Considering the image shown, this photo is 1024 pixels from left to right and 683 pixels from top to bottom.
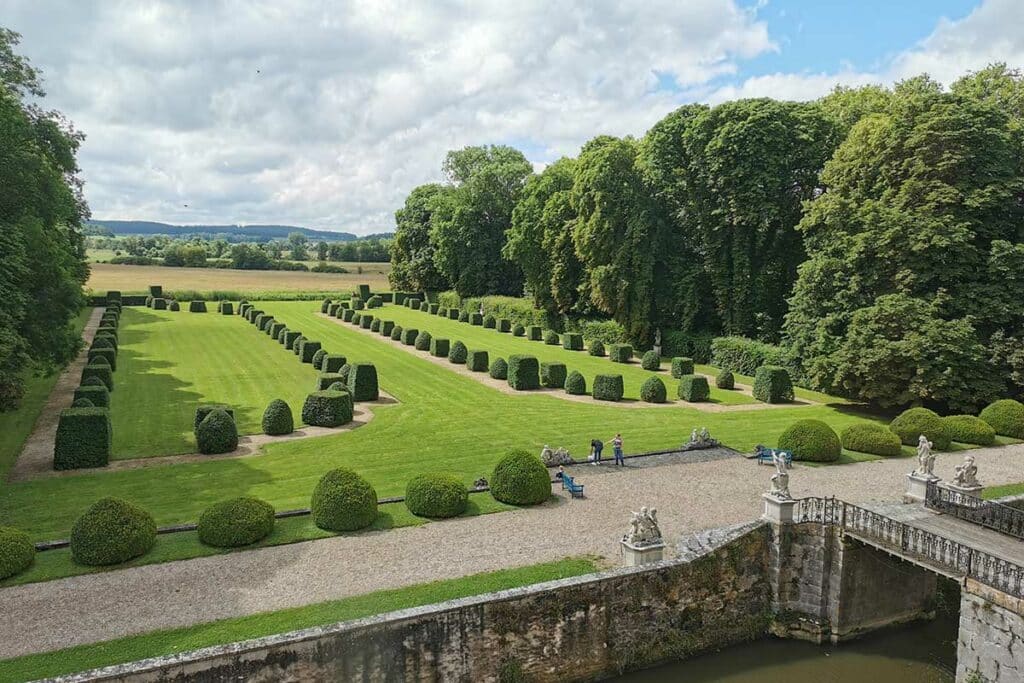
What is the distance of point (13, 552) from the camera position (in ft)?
45.2

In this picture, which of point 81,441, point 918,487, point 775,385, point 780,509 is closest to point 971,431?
point 775,385

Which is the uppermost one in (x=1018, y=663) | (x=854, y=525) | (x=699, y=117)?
(x=699, y=117)

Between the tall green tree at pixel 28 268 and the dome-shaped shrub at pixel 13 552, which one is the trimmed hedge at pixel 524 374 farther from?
the dome-shaped shrub at pixel 13 552

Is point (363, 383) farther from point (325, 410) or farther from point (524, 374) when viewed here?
point (524, 374)

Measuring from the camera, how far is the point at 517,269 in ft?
241

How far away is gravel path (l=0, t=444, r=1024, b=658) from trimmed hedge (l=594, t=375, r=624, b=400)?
11.9m

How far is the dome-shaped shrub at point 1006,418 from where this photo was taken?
84.3 feet

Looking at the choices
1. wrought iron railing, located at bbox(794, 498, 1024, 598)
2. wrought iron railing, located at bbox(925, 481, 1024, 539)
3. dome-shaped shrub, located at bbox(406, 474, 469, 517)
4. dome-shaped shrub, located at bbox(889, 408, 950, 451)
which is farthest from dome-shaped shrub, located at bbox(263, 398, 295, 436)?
dome-shaped shrub, located at bbox(889, 408, 950, 451)

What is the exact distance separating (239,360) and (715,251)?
1146 inches

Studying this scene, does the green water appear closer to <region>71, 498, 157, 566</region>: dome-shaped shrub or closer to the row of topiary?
the row of topiary

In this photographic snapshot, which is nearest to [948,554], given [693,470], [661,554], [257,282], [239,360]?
[661,554]

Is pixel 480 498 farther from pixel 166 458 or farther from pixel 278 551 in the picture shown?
pixel 166 458

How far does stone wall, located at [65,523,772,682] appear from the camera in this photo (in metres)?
10.6

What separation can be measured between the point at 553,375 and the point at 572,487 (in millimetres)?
16884
